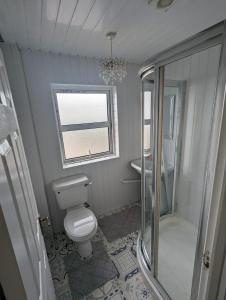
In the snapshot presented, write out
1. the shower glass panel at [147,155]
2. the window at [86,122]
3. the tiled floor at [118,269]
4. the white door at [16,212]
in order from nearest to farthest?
the white door at [16,212]
the shower glass panel at [147,155]
the tiled floor at [118,269]
the window at [86,122]

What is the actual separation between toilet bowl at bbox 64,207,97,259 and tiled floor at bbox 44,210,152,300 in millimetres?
251

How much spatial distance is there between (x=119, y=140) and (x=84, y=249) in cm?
142

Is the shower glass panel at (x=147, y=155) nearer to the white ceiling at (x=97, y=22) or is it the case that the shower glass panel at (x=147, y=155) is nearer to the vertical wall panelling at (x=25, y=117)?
the white ceiling at (x=97, y=22)

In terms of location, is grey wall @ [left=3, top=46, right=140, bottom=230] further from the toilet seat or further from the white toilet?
the toilet seat

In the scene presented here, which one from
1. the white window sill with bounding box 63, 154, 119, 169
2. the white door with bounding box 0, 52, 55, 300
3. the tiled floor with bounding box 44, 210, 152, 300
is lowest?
the tiled floor with bounding box 44, 210, 152, 300

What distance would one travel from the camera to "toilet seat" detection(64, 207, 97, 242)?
153cm

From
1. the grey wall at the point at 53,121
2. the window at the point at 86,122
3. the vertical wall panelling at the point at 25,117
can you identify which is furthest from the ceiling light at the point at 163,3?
the vertical wall panelling at the point at 25,117

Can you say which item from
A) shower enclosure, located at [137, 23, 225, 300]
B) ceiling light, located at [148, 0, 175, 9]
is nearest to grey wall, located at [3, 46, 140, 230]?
shower enclosure, located at [137, 23, 225, 300]

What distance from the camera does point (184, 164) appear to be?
6.41ft

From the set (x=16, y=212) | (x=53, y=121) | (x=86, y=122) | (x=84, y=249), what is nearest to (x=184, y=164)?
(x=86, y=122)

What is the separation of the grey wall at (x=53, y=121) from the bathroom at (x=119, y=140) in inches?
0.4

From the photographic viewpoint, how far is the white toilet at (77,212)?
5.15 feet

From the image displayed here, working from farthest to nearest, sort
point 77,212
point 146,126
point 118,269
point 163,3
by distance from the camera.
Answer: point 77,212 → point 118,269 → point 146,126 → point 163,3

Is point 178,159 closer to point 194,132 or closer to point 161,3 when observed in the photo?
point 194,132
